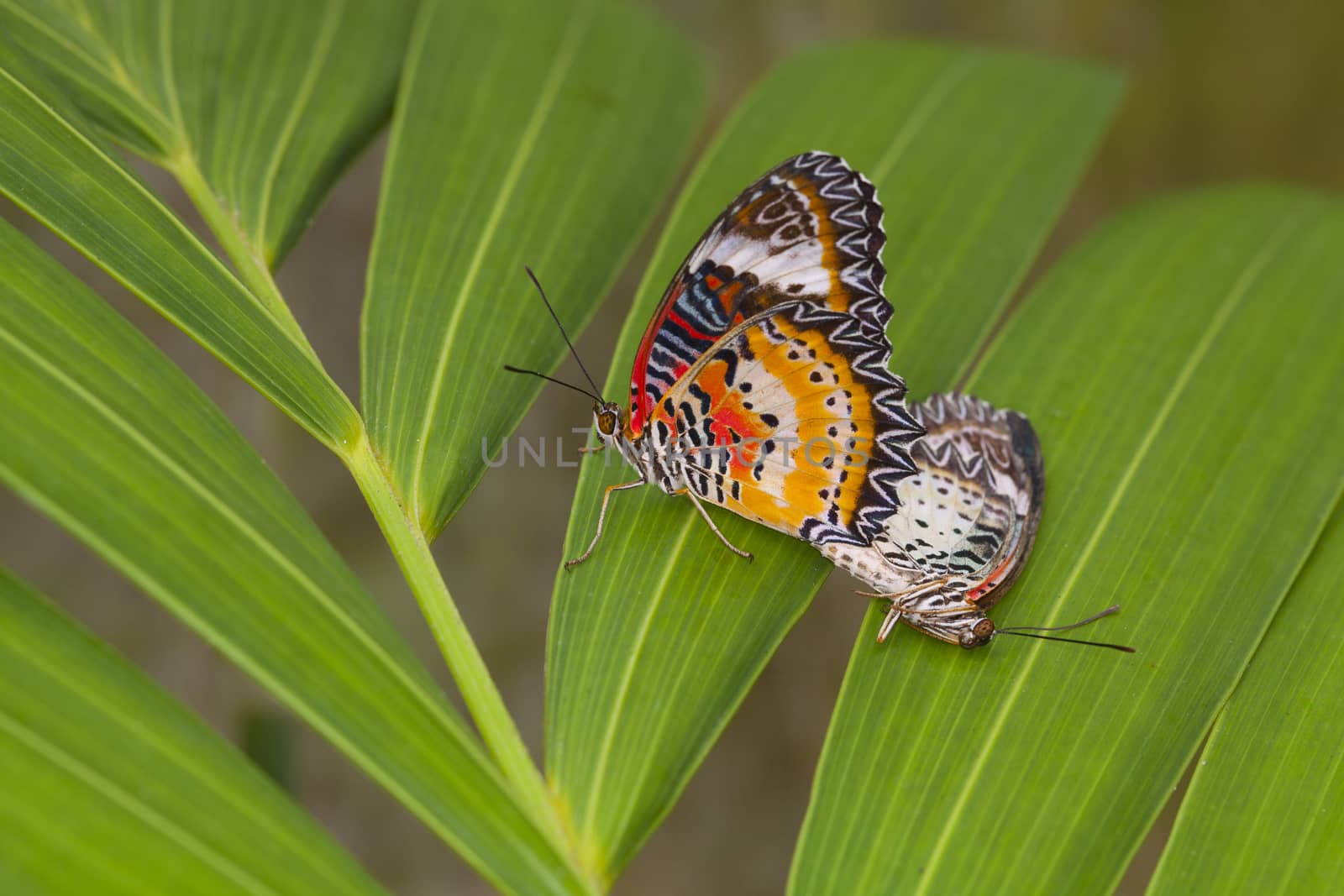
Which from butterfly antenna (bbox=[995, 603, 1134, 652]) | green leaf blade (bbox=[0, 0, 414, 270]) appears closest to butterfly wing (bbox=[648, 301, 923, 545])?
butterfly antenna (bbox=[995, 603, 1134, 652])

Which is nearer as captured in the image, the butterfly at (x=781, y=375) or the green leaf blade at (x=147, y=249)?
the green leaf blade at (x=147, y=249)

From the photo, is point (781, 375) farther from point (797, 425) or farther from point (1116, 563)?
point (1116, 563)

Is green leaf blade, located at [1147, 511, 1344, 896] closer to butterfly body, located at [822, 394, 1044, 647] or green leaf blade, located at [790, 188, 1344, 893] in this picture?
green leaf blade, located at [790, 188, 1344, 893]

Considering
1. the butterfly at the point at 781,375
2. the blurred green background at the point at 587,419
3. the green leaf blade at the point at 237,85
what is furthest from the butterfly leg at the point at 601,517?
the blurred green background at the point at 587,419

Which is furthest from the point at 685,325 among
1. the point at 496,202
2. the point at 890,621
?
the point at 890,621

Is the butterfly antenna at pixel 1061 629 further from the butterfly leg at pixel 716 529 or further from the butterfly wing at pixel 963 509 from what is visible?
the butterfly leg at pixel 716 529

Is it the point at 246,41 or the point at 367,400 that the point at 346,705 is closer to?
the point at 367,400
